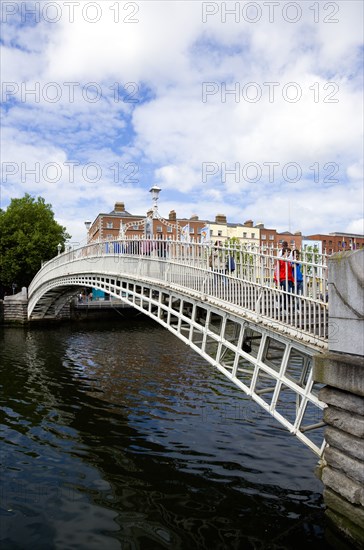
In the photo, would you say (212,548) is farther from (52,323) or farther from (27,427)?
(52,323)

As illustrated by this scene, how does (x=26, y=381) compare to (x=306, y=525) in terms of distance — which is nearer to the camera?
(x=306, y=525)

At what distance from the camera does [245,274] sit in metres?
8.27

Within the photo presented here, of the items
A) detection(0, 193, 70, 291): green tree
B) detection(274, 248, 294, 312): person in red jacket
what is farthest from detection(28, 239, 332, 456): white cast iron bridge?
detection(0, 193, 70, 291): green tree

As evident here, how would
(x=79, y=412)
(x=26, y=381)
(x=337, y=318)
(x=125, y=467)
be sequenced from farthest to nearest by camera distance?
(x=26, y=381), (x=79, y=412), (x=125, y=467), (x=337, y=318)

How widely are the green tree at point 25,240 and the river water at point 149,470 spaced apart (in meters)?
28.1

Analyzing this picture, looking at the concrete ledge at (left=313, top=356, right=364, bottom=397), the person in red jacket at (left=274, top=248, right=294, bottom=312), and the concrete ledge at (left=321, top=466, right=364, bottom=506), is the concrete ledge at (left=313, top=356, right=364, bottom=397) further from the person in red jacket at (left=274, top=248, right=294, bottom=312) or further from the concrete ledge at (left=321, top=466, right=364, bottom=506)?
the person in red jacket at (left=274, top=248, right=294, bottom=312)

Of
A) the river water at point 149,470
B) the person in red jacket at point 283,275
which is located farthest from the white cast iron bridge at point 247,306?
the river water at point 149,470

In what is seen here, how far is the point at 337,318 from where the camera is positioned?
16.7 ft

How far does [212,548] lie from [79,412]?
6.49 m

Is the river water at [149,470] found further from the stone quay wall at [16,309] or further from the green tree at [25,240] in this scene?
the green tree at [25,240]

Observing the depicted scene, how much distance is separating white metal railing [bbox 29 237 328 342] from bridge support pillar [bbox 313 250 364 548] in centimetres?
70

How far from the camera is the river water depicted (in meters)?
5.62

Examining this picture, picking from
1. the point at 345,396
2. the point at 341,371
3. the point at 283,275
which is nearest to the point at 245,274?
the point at 283,275

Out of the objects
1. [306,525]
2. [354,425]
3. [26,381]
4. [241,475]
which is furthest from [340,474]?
[26,381]
